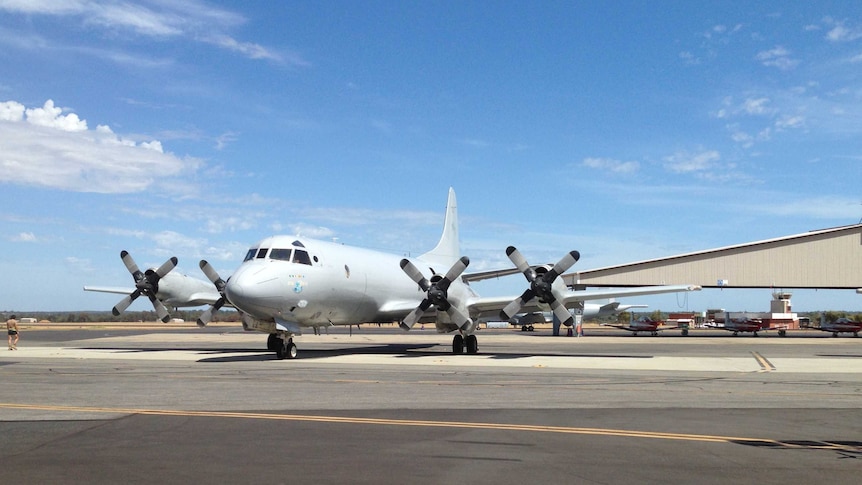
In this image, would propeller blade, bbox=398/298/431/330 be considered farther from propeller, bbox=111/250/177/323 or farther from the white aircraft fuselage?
propeller, bbox=111/250/177/323

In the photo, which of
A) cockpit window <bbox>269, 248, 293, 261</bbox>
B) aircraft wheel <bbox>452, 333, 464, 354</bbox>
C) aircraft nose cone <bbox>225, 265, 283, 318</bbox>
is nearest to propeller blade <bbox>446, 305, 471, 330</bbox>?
aircraft wheel <bbox>452, 333, 464, 354</bbox>

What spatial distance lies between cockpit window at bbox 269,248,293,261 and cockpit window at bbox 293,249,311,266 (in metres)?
0.28

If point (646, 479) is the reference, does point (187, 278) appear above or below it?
above

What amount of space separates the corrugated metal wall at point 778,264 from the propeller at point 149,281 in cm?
3892

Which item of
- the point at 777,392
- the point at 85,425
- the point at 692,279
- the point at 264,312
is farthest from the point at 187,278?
the point at 692,279

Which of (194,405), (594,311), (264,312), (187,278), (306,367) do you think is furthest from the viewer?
(594,311)

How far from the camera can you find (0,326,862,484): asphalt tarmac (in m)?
7.99

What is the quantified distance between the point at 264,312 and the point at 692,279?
43.4 meters

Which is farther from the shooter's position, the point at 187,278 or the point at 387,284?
the point at 187,278

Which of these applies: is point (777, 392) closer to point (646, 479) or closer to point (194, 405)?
point (646, 479)

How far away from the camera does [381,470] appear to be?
8008mm

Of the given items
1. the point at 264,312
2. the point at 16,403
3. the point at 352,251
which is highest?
the point at 352,251

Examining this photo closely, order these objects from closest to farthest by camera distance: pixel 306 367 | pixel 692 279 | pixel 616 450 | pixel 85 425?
pixel 616 450 → pixel 85 425 → pixel 306 367 → pixel 692 279

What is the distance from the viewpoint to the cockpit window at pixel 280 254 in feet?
88.7
